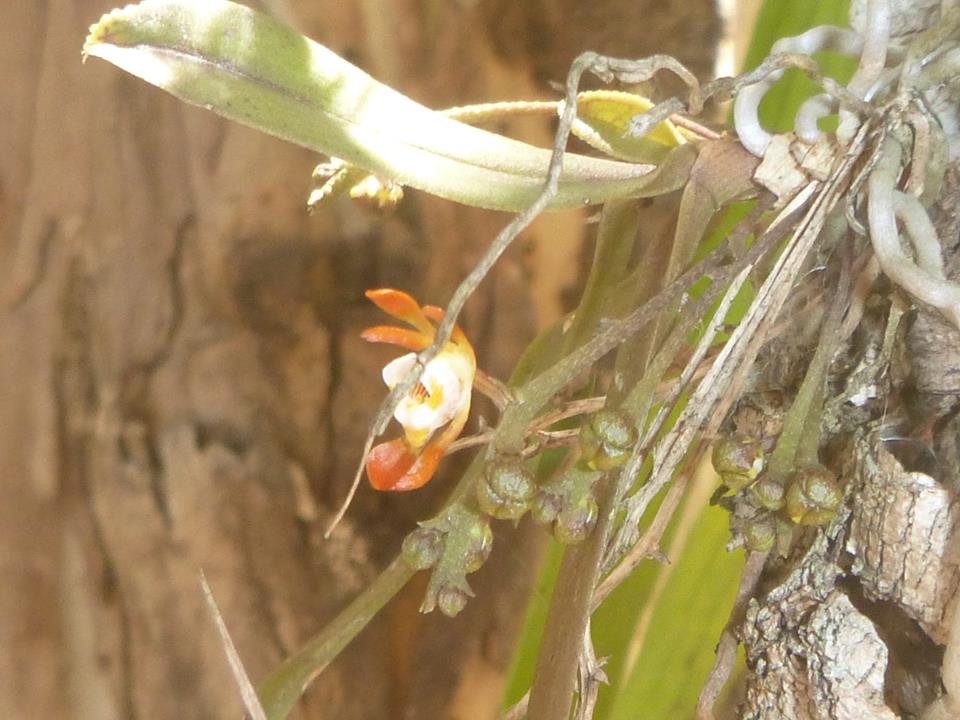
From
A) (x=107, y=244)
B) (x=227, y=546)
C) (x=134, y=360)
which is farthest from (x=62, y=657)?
(x=107, y=244)

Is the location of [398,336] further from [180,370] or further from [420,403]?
[180,370]

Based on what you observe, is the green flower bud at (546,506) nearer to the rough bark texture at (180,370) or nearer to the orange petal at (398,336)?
the orange petal at (398,336)

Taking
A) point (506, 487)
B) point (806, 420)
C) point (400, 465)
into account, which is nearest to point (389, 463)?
point (400, 465)

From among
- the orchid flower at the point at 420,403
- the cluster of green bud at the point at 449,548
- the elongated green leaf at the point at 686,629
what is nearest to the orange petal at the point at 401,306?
the orchid flower at the point at 420,403

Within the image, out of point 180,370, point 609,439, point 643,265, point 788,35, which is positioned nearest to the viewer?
point 609,439

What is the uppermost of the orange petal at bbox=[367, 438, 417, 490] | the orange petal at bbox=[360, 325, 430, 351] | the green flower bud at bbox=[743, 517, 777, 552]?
the orange petal at bbox=[360, 325, 430, 351]

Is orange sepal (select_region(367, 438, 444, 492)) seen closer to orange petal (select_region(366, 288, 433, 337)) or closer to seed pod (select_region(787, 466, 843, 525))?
orange petal (select_region(366, 288, 433, 337))

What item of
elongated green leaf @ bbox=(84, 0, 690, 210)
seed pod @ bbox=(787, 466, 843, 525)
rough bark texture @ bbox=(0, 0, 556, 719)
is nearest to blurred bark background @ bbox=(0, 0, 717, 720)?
rough bark texture @ bbox=(0, 0, 556, 719)

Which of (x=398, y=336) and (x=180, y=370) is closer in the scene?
(x=398, y=336)
